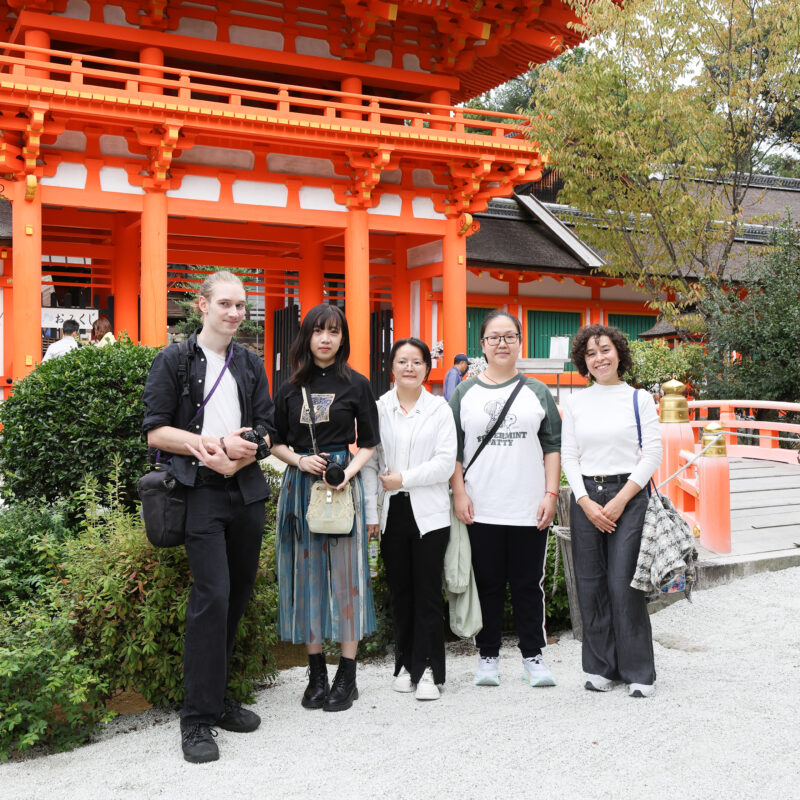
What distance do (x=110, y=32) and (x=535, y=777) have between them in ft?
37.0

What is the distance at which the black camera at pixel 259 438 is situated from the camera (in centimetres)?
319

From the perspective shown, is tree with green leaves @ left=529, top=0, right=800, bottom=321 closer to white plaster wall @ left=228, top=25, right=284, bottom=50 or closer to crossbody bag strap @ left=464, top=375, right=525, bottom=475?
white plaster wall @ left=228, top=25, right=284, bottom=50

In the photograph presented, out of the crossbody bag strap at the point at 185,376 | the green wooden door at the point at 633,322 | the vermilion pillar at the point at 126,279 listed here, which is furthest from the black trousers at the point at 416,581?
the green wooden door at the point at 633,322

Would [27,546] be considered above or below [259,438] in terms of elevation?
below

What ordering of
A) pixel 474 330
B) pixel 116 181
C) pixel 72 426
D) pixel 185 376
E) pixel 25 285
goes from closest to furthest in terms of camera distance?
pixel 185 376
pixel 72 426
pixel 25 285
pixel 116 181
pixel 474 330

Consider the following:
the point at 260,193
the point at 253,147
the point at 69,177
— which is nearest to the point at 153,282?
the point at 69,177

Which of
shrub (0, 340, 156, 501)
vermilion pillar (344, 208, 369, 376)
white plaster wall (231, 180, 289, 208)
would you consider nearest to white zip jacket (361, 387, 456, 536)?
shrub (0, 340, 156, 501)

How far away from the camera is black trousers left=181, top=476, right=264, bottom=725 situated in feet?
10.4

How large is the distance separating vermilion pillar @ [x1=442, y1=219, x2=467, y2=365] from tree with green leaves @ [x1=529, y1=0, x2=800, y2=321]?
1.97 meters

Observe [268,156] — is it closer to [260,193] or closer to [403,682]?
[260,193]

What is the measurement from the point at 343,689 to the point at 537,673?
3.26ft

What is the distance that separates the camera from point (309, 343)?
12.0ft

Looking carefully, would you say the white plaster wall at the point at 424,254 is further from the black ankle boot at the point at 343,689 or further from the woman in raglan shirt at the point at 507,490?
the black ankle boot at the point at 343,689

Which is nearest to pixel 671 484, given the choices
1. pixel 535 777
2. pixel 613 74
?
pixel 535 777
